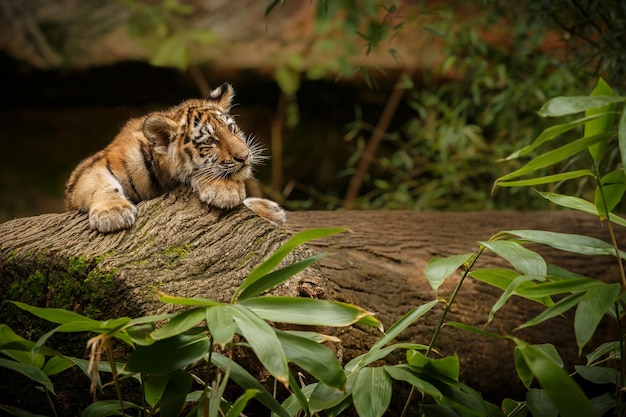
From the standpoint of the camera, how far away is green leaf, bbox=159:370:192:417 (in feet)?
5.70

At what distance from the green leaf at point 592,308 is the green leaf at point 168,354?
847 millimetres

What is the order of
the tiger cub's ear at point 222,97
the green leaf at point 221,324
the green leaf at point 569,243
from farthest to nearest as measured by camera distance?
the tiger cub's ear at point 222,97
the green leaf at point 569,243
the green leaf at point 221,324

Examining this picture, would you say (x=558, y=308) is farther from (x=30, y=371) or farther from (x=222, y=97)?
(x=222, y=97)

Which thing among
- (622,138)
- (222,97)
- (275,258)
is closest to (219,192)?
(222,97)

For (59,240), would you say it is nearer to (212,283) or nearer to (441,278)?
(212,283)

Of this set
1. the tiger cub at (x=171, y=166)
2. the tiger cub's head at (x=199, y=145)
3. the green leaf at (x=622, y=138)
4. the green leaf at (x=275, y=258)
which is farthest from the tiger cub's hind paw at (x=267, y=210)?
the green leaf at (x=622, y=138)

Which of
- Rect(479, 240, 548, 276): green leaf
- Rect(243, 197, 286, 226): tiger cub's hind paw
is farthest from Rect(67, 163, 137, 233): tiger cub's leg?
Rect(479, 240, 548, 276): green leaf

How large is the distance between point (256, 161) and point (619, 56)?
1769 millimetres

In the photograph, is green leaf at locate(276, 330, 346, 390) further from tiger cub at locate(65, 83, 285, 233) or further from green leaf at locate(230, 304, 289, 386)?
tiger cub at locate(65, 83, 285, 233)

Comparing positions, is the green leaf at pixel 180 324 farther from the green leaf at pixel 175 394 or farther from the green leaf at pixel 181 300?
the green leaf at pixel 175 394

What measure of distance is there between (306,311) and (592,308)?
0.65m

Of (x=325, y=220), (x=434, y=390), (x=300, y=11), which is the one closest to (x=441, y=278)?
(x=434, y=390)

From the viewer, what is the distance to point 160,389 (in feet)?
5.95

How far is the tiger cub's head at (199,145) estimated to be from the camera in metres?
2.58
